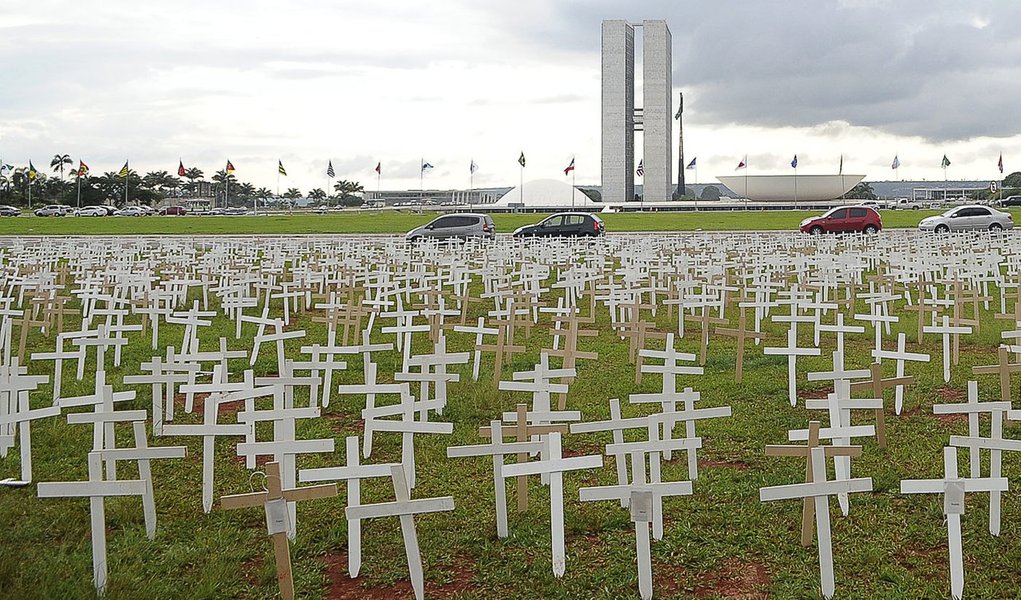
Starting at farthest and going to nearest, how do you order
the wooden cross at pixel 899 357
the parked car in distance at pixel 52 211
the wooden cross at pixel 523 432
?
the parked car in distance at pixel 52 211 → the wooden cross at pixel 899 357 → the wooden cross at pixel 523 432

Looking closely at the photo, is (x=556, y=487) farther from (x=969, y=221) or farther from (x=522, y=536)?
(x=969, y=221)

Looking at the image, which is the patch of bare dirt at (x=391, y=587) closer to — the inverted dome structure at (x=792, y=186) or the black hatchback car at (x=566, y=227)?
the black hatchback car at (x=566, y=227)

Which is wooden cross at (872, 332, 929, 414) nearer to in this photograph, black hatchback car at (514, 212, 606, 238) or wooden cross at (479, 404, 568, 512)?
wooden cross at (479, 404, 568, 512)

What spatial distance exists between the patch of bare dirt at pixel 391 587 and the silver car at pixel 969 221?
28.8 metres

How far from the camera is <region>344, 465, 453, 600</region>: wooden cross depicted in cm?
383

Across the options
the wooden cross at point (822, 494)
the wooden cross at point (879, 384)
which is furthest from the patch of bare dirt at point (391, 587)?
the wooden cross at point (879, 384)

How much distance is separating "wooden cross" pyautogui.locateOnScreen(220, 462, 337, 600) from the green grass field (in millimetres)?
301

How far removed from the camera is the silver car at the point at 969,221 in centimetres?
3027

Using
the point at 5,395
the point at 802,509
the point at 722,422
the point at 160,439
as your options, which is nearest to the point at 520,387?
the point at 802,509

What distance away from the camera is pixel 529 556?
452 centimetres

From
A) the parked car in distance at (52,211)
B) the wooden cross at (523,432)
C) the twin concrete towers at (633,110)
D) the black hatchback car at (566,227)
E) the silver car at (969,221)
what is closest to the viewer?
the wooden cross at (523,432)

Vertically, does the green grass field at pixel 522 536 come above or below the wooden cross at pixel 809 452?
below

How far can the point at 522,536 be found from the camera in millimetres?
4734

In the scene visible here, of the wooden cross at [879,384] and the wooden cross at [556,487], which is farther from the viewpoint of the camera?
the wooden cross at [879,384]
